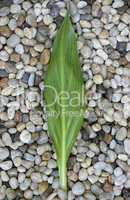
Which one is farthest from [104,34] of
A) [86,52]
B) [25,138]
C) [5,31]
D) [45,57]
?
[25,138]

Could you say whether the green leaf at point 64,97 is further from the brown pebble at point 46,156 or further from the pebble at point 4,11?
the pebble at point 4,11

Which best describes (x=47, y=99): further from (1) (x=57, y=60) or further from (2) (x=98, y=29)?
(2) (x=98, y=29)

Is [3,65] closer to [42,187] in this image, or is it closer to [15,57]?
[15,57]

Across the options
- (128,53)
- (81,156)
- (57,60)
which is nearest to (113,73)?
(128,53)

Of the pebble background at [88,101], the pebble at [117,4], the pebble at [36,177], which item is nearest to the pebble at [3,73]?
the pebble background at [88,101]

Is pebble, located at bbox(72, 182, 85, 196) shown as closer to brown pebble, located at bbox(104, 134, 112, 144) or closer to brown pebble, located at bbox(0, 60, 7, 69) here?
brown pebble, located at bbox(104, 134, 112, 144)

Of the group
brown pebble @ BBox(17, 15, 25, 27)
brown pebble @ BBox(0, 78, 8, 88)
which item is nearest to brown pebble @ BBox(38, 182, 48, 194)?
brown pebble @ BBox(0, 78, 8, 88)
